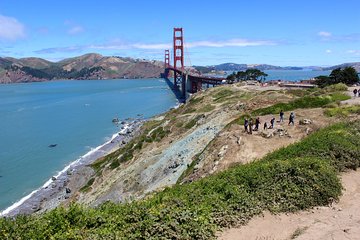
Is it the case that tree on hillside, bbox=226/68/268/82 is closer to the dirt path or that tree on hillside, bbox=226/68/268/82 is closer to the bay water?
the bay water

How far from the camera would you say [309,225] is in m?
9.97

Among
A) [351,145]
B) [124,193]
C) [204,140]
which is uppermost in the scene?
[351,145]

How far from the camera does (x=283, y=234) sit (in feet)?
31.4

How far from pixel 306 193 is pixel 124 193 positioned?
13.9 m

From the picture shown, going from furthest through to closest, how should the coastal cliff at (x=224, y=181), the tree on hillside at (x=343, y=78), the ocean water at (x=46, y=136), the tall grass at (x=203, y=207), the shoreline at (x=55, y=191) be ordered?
the tree on hillside at (x=343, y=78) → the ocean water at (x=46, y=136) → the shoreline at (x=55, y=191) → the coastal cliff at (x=224, y=181) → the tall grass at (x=203, y=207)

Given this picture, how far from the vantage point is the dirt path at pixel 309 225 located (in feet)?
30.3

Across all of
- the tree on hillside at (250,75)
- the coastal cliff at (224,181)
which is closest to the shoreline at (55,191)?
the coastal cliff at (224,181)

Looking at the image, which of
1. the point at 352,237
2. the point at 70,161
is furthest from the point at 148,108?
the point at 352,237

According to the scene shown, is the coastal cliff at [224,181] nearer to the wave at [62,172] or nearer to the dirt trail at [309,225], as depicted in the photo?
the dirt trail at [309,225]

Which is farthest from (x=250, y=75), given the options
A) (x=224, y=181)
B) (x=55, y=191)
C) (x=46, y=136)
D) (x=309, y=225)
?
(x=309, y=225)

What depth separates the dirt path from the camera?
9.24 meters

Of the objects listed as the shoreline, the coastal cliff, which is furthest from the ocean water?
the coastal cliff

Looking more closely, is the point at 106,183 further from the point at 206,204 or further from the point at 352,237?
the point at 352,237

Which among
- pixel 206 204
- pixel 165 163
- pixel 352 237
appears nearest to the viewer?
pixel 352 237
